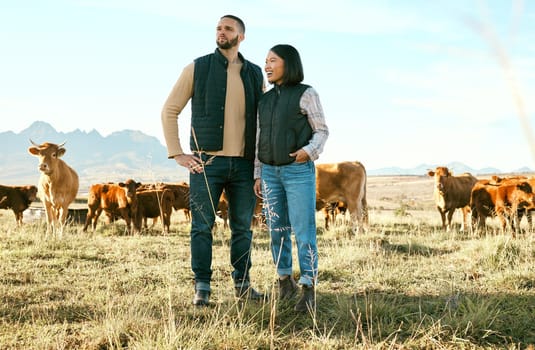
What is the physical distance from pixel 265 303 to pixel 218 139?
1400mm

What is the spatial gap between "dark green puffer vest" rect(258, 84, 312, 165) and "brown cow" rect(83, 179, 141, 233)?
26.4 feet

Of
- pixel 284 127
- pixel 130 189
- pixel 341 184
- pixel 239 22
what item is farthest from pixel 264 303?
pixel 341 184

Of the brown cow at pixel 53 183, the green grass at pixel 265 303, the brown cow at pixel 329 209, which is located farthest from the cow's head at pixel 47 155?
the brown cow at pixel 329 209

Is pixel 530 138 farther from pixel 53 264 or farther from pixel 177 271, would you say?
pixel 53 264

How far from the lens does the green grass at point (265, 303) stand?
3.21 metres

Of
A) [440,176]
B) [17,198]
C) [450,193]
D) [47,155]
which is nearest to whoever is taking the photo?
[47,155]

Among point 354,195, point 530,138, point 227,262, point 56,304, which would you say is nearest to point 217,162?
point 56,304

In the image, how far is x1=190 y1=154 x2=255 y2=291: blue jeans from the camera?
424cm

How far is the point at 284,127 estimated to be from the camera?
3.86 m

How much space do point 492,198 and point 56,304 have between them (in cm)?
982

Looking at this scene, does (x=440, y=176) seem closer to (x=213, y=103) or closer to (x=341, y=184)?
(x=341, y=184)

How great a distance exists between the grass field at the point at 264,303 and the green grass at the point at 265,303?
0.01m

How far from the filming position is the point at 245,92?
4.32 metres

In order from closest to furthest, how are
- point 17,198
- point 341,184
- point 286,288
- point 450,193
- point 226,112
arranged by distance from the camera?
point 286,288
point 226,112
point 341,184
point 450,193
point 17,198
